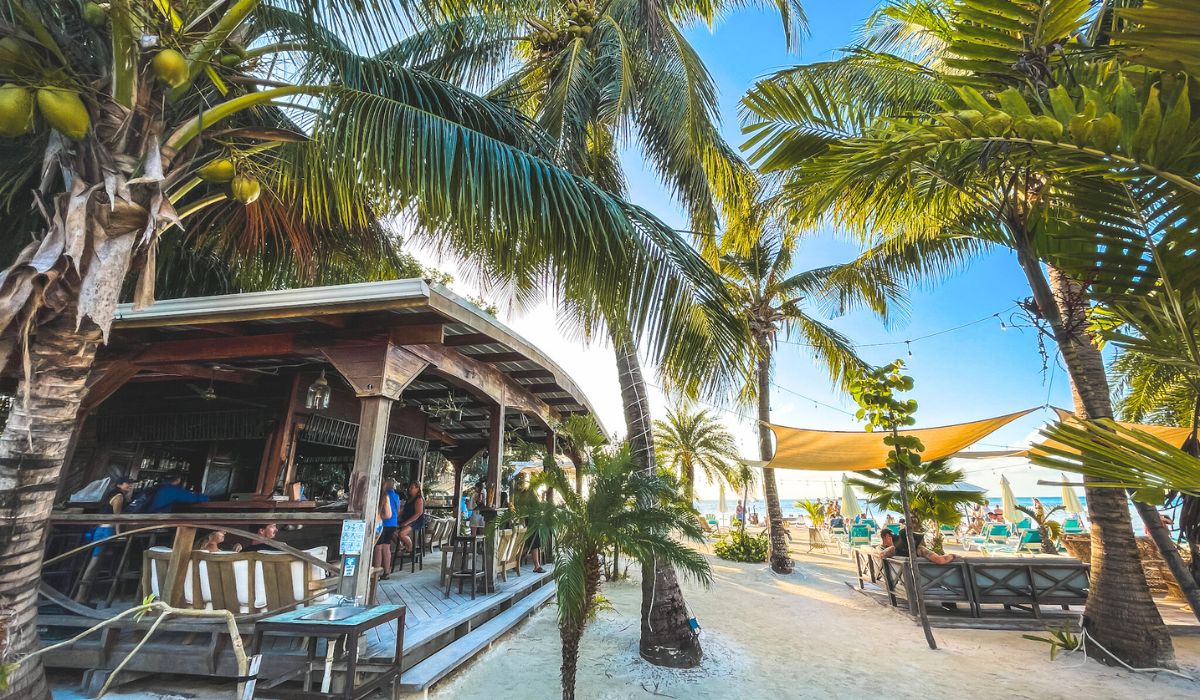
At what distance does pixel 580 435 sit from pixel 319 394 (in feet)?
14.0

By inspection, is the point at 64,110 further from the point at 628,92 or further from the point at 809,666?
the point at 809,666

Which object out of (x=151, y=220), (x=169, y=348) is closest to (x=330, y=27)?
(x=151, y=220)

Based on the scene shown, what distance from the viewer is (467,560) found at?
7.14 meters

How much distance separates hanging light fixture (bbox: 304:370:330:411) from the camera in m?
6.93

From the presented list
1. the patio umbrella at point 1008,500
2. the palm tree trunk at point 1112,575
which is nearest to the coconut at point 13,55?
the palm tree trunk at point 1112,575

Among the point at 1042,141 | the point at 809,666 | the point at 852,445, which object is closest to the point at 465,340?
the point at 1042,141

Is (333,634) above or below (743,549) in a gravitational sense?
above

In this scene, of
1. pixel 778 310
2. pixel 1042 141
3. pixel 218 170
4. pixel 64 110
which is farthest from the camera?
pixel 778 310

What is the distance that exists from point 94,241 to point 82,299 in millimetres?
379

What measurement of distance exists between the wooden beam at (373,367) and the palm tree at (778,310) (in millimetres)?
8779

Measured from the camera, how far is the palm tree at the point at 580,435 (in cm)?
854

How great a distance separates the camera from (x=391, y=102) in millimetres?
3748

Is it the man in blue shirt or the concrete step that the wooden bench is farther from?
the man in blue shirt

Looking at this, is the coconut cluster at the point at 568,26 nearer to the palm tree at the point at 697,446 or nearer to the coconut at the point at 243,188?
the coconut at the point at 243,188
